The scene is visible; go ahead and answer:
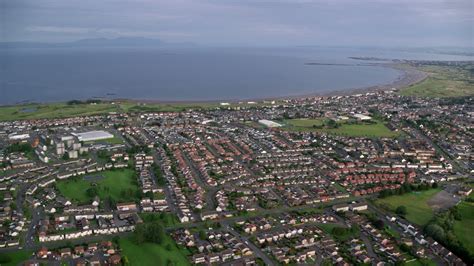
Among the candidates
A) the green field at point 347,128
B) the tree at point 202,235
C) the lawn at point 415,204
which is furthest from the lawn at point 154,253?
the green field at point 347,128

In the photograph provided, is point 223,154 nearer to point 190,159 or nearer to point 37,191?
point 190,159

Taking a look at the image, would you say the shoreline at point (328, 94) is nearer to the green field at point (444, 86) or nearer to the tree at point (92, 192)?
the green field at point (444, 86)

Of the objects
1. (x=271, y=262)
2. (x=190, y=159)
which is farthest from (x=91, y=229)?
(x=190, y=159)

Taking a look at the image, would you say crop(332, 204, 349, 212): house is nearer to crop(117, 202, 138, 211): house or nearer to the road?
the road

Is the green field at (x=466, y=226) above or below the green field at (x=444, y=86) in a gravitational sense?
below

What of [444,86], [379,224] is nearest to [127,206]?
[379,224]

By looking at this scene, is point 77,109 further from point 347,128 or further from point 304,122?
point 347,128
